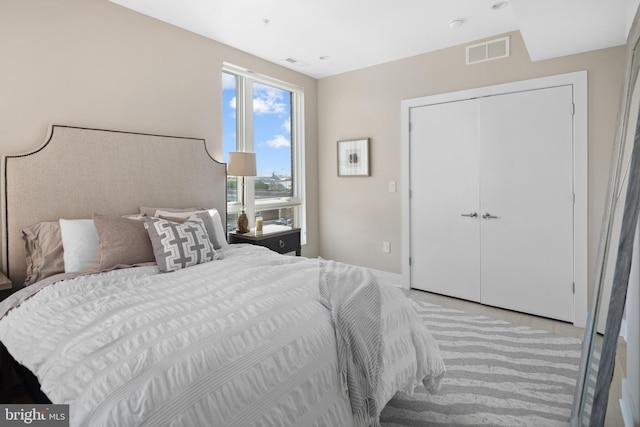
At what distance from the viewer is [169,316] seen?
4.43 feet

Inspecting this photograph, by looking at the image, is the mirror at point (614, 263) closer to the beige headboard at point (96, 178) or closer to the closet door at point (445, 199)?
the closet door at point (445, 199)

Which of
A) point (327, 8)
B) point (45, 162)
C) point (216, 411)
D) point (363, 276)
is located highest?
point (327, 8)

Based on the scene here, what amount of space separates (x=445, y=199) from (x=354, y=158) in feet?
4.02

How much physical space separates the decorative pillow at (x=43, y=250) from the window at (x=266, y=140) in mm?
1658

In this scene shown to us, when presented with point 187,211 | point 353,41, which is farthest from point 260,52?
point 187,211

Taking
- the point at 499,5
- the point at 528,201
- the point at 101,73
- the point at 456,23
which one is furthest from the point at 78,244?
the point at 528,201

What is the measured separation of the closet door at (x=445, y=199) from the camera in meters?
3.52

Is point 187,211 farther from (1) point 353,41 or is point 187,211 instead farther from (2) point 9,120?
(1) point 353,41

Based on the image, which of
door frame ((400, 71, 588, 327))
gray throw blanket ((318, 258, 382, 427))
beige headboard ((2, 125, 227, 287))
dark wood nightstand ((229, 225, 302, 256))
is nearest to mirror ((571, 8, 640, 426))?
gray throw blanket ((318, 258, 382, 427))

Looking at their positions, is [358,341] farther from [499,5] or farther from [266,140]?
[266,140]

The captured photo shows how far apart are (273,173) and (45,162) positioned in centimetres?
227

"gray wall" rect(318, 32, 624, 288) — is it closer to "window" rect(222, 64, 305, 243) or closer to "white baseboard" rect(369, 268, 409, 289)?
"white baseboard" rect(369, 268, 409, 289)

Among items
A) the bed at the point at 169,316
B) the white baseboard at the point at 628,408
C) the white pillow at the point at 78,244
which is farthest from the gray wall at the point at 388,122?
the white pillow at the point at 78,244

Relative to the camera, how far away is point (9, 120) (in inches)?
88.0
